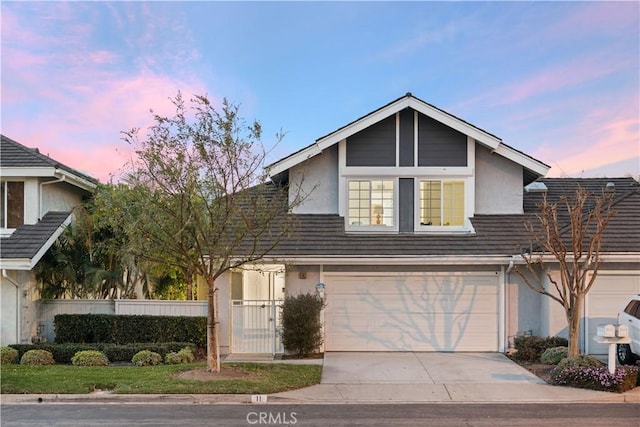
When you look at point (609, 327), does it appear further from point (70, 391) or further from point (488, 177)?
point (70, 391)

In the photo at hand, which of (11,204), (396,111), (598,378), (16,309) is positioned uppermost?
(396,111)

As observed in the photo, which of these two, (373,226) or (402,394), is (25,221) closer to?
(373,226)

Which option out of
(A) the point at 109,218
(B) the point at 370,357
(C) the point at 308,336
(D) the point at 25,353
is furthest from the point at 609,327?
Answer: (D) the point at 25,353

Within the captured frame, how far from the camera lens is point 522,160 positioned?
15125 millimetres

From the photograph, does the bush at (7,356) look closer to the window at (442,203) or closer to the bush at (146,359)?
the bush at (146,359)

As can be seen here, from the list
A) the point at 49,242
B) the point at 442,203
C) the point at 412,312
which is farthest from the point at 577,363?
the point at 49,242

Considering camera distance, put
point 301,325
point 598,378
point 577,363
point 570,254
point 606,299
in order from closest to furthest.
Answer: point 598,378 < point 577,363 < point 570,254 < point 301,325 < point 606,299

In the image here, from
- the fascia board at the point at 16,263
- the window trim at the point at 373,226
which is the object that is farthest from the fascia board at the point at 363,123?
the fascia board at the point at 16,263

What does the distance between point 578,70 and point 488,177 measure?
4036 mm

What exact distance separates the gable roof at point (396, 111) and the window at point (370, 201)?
1.54 meters

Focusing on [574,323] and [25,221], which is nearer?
[574,323]

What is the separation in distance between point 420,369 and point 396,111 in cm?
731

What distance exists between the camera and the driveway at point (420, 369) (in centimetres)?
1090

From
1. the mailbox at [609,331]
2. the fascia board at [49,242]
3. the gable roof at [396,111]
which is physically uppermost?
the gable roof at [396,111]
